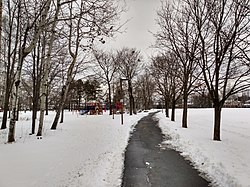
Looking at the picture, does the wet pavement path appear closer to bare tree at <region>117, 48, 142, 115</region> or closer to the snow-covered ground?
the snow-covered ground

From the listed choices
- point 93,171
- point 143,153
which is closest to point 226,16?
point 143,153

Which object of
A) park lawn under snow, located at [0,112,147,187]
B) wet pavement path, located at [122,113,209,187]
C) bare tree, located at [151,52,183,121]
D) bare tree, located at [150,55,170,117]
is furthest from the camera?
bare tree, located at [150,55,170,117]

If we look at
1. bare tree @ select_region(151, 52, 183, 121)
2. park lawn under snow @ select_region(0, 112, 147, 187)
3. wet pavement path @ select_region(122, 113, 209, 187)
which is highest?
bare tree @ select_region(151, 52, 183, 121)

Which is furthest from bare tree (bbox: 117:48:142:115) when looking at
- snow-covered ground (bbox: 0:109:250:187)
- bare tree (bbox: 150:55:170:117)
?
snow-covered ground (bbox: 0:109:250:187)

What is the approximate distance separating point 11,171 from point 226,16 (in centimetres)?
1218

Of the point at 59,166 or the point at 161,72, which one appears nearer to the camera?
the point at 59,166

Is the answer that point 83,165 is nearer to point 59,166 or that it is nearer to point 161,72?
point 59,166

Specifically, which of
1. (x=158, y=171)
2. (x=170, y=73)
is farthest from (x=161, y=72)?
(x=158, y=171)

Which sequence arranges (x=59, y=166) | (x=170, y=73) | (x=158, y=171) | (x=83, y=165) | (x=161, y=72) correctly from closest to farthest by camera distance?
(x=59, y=166) → (x=158, y=171) → (x=83, y=165) → (x=170, y=73) → (x=161, y=72)

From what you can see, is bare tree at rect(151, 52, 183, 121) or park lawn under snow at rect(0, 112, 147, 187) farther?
bare tree at rect(151, 52, 183, 121)

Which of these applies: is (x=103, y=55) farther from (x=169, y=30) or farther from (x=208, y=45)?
(x=208, y=45)

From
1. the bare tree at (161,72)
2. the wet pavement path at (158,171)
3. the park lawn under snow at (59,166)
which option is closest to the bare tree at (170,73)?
the bare tree at (161,72)

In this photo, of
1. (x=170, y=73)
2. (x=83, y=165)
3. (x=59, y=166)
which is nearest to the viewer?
(x=59, y=166)

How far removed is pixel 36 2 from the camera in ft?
41.8
